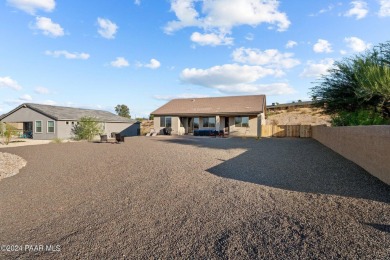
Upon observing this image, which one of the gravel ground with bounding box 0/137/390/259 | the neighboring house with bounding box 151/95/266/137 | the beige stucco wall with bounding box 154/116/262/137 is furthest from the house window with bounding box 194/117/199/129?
the gravel ground with bounding box 0/137/390/259

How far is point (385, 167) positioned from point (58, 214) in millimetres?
9035

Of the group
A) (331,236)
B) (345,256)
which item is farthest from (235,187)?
(345,256)

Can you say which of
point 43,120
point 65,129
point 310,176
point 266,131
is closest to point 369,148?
point 310,176

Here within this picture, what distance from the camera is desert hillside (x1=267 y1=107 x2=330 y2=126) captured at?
39.8m

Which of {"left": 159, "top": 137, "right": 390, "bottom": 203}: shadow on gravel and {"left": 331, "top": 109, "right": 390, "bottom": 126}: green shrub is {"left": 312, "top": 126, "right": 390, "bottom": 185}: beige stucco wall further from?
{"left": 331, "top": 109, "right": 390, "bottom": 126}: green shrub

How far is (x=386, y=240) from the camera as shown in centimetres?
404

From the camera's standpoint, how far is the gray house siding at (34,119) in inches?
1138

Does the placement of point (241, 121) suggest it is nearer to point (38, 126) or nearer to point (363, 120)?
point (363, 120)

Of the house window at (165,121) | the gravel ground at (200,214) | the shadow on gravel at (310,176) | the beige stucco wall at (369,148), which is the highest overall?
the house window at (165,121)

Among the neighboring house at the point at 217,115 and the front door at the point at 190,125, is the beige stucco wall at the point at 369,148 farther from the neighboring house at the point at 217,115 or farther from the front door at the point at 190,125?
the front door at the point at 190,125

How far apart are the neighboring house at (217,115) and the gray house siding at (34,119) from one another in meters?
13.0

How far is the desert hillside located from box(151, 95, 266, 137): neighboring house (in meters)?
10.0

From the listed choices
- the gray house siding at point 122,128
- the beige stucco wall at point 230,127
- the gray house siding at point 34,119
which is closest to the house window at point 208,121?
the beige stucco wall at point 230,127

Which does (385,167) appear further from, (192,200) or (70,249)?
(70,249)
